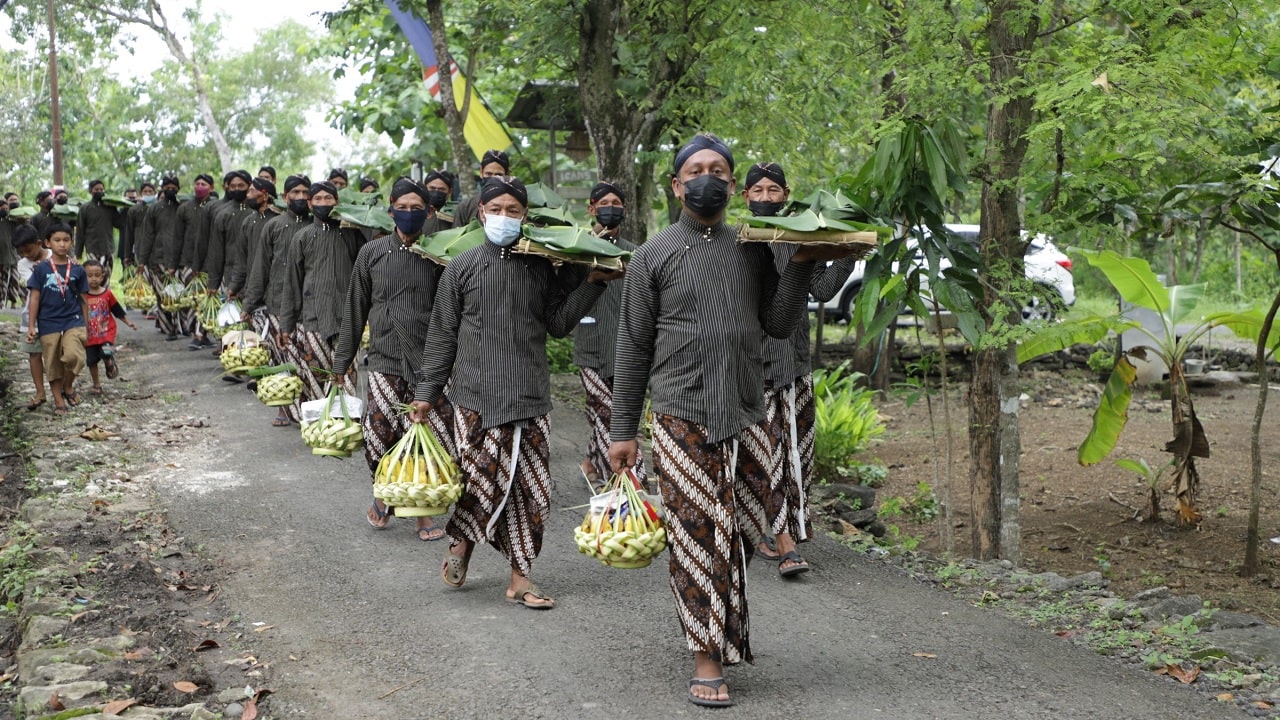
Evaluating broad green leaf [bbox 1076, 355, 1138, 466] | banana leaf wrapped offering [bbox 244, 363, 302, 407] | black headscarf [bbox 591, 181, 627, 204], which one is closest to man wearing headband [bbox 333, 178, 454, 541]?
banana leaf wrapped offering [bbox 244, 363, 302, 407]

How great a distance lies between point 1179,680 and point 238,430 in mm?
8547

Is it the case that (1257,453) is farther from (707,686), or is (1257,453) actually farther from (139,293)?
(139,293)

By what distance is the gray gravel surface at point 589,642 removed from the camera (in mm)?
5066

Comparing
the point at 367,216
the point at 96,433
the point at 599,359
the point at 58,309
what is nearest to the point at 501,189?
the point at 599,359

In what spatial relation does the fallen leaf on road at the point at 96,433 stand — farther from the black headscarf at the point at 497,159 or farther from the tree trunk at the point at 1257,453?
the tree trunk at the point at 1257,453

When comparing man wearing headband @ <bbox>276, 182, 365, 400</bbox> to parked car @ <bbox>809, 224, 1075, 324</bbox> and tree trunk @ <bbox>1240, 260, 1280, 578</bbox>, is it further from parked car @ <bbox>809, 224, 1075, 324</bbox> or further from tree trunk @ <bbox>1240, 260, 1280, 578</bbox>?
tree trunk @ <bbox>1240, 260, 1280, 578</bbox>

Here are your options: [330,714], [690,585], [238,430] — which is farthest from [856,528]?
[238,430]

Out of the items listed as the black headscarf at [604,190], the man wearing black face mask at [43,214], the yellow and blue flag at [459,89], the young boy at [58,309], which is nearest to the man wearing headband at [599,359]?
the black headscarf at [604,190]

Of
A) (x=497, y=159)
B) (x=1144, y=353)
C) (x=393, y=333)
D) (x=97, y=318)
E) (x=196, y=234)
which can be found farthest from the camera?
(x=196, y=234)

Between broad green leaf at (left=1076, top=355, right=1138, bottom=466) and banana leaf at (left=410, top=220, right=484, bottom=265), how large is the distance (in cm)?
448

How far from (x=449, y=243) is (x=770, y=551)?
2523mm

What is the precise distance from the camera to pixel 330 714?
504 cm

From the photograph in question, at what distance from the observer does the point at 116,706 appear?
16.2ft

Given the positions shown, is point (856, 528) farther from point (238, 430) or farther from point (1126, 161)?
point (238, 430)
